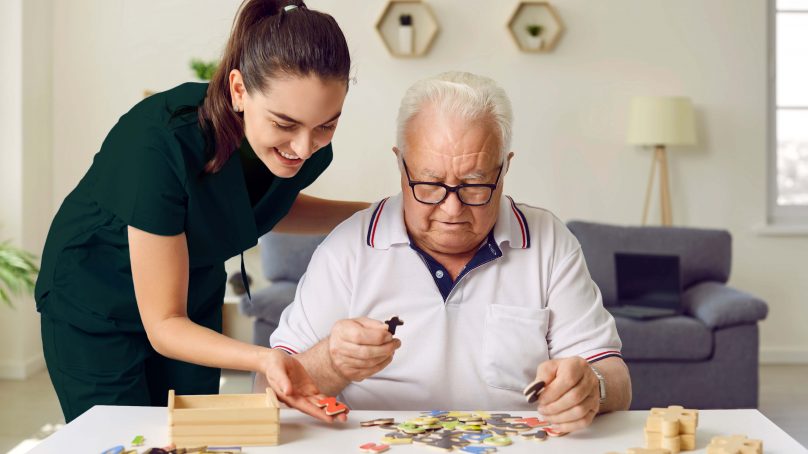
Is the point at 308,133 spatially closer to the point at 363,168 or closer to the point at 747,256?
the point at 363,168

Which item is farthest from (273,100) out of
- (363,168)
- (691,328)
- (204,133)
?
(363,168)

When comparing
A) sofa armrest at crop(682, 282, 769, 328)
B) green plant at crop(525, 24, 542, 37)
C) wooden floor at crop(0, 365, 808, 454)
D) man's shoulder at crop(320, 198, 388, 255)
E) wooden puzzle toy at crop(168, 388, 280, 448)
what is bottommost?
wooden floor at crop(0, 365, 808, 454)

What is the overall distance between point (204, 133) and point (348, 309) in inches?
19.3

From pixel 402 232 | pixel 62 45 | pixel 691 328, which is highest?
pixel 62 45

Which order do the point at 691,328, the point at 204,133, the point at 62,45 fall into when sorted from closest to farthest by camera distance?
the point at 204,133
the point at 691,328
the point at 62,45

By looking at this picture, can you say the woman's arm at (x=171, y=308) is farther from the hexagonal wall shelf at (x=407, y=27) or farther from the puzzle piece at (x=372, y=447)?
the hexagonal wall shelf at (x=407, y=27)

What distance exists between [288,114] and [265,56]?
12cm

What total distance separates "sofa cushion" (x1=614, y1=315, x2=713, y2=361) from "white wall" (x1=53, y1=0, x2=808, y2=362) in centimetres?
143

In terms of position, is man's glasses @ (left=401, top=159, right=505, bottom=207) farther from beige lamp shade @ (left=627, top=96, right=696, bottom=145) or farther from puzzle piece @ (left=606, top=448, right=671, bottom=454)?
beige lamp shade @ (left=627, top=96, right=696, bottom=145)

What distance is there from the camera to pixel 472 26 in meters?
5.56

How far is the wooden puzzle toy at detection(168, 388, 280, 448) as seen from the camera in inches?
56.6

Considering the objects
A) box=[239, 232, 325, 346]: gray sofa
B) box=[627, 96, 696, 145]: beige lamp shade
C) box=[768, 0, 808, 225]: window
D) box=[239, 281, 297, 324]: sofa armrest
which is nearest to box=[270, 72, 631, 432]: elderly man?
box=[239, 281, 297, 324]: sofa armrest

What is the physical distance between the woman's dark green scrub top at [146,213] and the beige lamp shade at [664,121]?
354 cm

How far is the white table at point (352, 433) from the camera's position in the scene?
1455 millimetres
